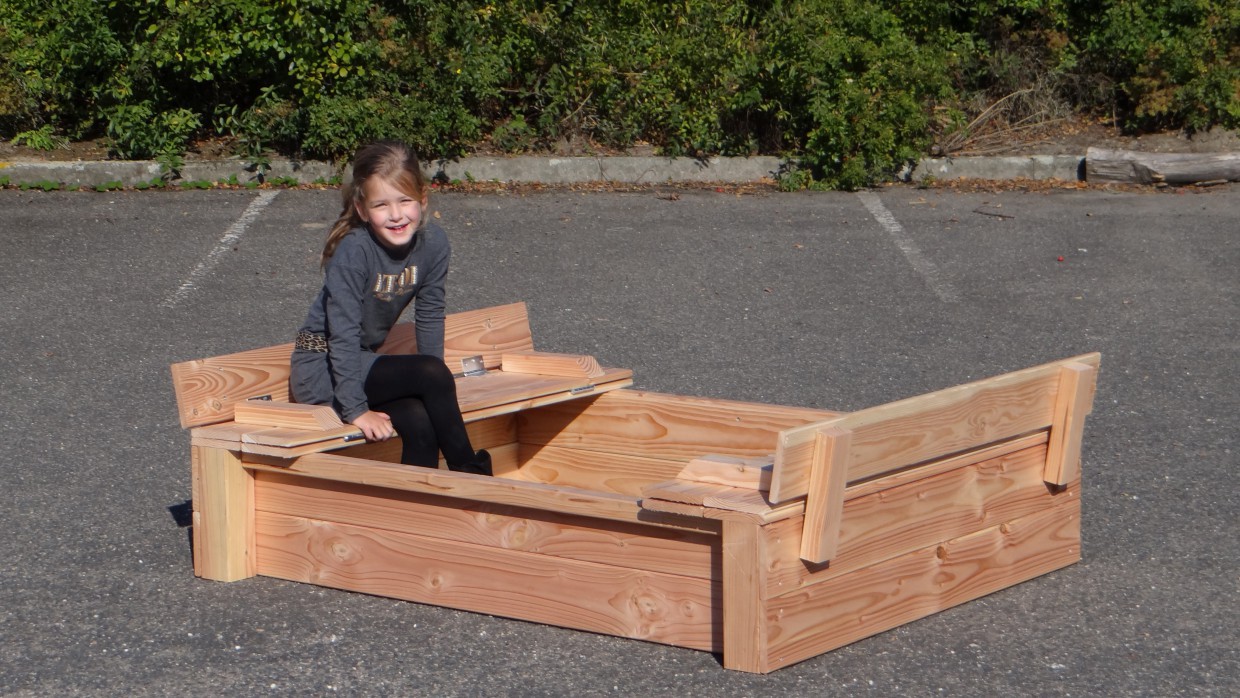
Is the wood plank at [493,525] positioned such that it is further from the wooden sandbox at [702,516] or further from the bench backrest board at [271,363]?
the bench backrest board at [271,363]

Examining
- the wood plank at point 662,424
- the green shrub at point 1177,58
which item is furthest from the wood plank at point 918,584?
the green shrub at point 1177,58

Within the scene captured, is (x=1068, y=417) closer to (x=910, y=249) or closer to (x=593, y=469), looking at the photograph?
(x=593, y=469)

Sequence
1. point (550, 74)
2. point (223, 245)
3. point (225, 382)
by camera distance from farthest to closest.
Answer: point (550, 74) < point (223, 245) < point (225, 382)

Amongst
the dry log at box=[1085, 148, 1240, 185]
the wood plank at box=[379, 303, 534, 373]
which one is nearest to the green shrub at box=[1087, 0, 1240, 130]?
the dry log at box=[1085, 148, 1240, 185]

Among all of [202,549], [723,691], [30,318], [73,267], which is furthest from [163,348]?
[723,691]

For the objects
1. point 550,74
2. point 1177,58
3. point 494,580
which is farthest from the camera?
point 1177,58

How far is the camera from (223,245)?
9320mm

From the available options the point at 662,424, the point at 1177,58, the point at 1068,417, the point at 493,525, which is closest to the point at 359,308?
the point at 493,525

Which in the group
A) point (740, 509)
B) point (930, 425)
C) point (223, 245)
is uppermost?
point (930, 425)

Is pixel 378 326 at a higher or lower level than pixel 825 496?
higher

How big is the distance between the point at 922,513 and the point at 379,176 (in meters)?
1.97

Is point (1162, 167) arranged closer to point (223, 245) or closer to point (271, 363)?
point (223, 245)

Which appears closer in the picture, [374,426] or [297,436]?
[297,436]

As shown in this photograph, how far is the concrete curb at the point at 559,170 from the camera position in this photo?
11062 millimetres
